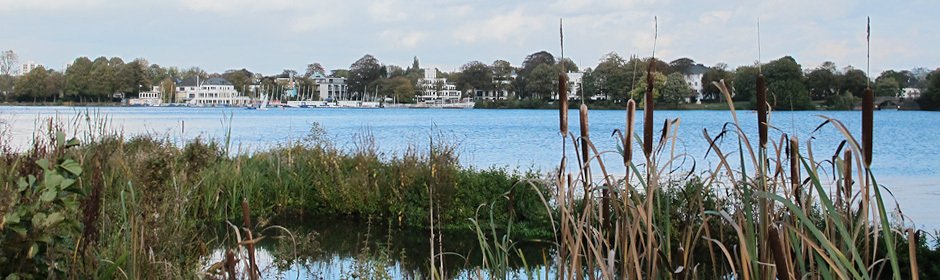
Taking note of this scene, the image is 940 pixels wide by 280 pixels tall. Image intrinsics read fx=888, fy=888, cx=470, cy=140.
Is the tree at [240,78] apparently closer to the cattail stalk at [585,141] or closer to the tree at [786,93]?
the tree at [786,93]

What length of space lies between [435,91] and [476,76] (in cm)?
2127

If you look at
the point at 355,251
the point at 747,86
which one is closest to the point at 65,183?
the point at 355,251

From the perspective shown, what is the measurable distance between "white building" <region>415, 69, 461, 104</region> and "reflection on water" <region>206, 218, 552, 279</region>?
134 meters

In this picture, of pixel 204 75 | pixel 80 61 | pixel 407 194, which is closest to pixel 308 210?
pixel 407 194

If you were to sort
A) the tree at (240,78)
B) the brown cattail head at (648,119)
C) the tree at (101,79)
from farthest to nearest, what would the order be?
the tree at (240,78)
the tree at (101,79)
the brown cattail head at (648,119)

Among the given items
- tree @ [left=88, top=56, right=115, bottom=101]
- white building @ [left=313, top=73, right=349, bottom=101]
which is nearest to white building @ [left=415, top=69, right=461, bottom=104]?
white building @ [left=313, top=73, right=349, bottom=101]

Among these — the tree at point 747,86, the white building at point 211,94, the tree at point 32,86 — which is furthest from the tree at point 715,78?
the white building at point 211,94

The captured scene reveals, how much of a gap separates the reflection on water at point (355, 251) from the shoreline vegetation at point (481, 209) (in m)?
0.11

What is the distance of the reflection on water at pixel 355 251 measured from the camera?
291 inches

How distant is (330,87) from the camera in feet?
566

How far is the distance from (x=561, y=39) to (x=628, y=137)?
0.87ft

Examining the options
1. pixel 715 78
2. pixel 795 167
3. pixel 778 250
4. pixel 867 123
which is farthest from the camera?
pixel 715 78

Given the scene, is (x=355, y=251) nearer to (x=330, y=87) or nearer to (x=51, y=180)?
(x=51, y=180)

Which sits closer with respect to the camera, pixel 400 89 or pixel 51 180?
pixel 51 180
